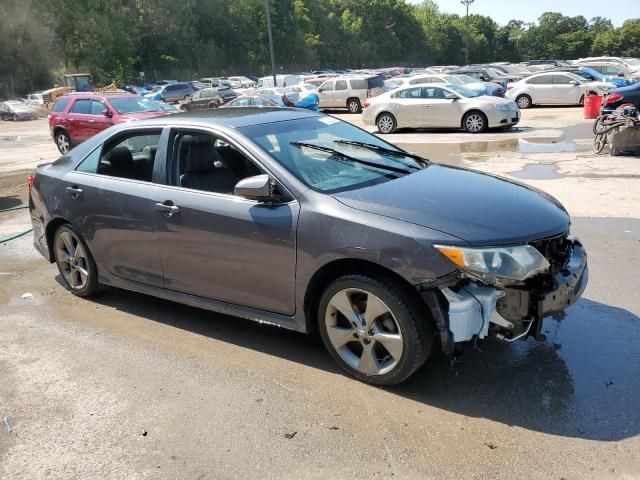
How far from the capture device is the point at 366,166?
14.0ft

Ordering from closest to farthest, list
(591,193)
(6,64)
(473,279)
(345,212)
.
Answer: (473,279) → (345,212) → (591,193) → (6,64)

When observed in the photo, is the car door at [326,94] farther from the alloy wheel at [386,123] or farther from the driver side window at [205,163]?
the driver side window at [205,163]

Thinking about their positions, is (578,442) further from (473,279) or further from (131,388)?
(131,388)

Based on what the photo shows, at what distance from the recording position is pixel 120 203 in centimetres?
464

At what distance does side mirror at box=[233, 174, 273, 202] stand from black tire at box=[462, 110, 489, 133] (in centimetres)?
1431

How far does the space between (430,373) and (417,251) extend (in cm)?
94

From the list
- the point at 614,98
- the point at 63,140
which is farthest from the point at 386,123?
the point at 63,140

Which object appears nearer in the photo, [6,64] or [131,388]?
[131,388]

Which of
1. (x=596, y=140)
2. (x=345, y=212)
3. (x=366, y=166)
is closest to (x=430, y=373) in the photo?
(x=345, y=212)

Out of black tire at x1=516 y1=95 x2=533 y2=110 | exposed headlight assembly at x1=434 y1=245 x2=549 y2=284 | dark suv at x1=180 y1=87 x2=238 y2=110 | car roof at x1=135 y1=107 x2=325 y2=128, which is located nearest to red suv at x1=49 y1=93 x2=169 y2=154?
car roof at x1=135 y1=107 x2=325 y2=128

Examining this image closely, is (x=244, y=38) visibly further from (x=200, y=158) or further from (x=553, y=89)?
(x=200, y=158)

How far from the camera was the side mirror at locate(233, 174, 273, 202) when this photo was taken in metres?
3.75

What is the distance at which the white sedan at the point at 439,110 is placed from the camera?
1683cm

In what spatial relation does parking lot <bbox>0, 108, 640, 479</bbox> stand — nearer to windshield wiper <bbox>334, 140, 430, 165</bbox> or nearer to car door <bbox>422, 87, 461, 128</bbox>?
windshield wiper <bbox>334, 140, 430, 165</bbox>
